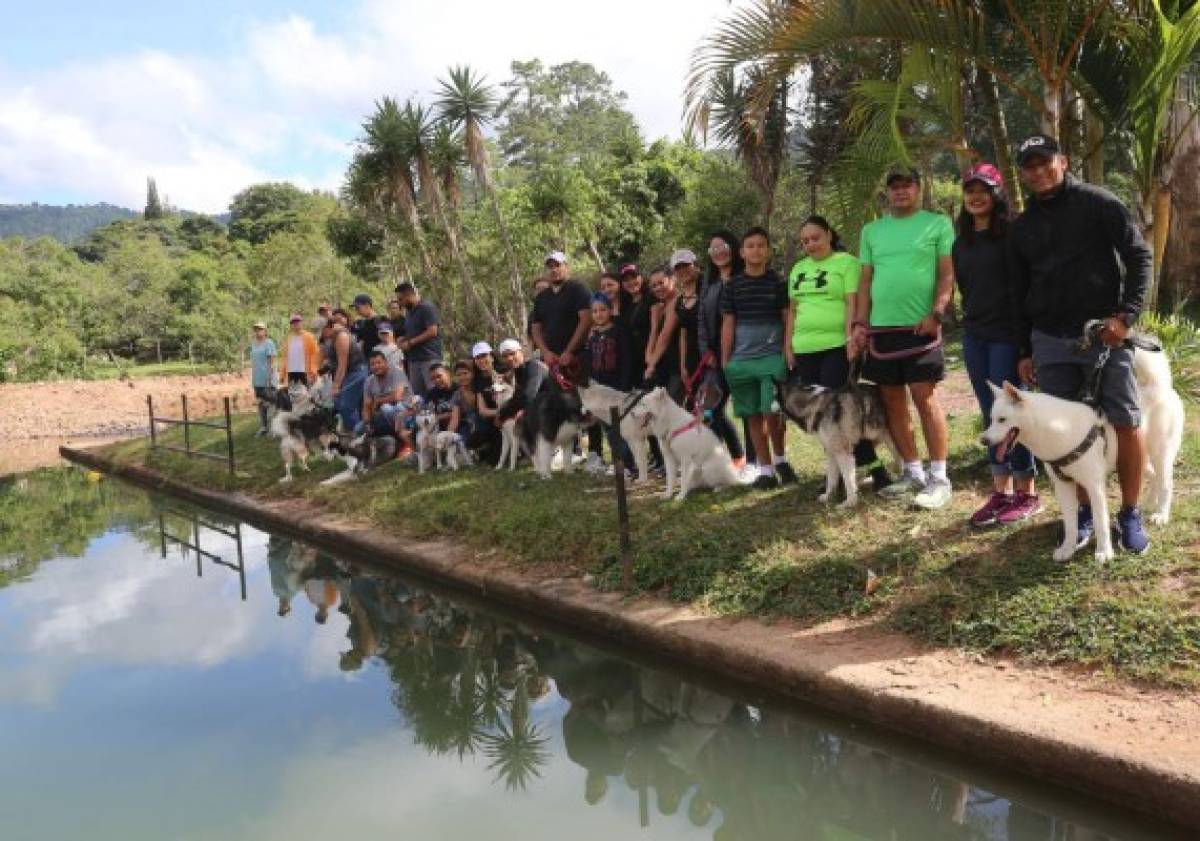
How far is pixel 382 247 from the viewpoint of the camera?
24438 millimetres

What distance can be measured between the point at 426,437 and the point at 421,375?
1.17 metres

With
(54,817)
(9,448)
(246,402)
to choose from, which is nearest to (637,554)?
(54,817)

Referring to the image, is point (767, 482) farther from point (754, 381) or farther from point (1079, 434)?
point (1079, 434)

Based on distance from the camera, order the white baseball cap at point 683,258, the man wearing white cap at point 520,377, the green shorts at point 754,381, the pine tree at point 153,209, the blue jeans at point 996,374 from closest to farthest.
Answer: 1. the blue jeans at point 996,374
2. the green shorts at point 754,381
3. the white baseball cap at point 683,258
4. the man wearing white cap at point 520,377
5. the pine tree at point 153,209

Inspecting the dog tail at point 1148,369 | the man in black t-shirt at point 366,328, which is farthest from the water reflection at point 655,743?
the man in black t-shirt at point 366,328

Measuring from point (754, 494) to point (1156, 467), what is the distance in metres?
2.45

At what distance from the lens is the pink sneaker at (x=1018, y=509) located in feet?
15.7

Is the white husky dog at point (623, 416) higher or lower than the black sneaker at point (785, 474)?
higher

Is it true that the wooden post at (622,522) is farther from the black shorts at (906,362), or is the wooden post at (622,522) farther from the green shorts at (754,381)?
the black shorts at (906,362)

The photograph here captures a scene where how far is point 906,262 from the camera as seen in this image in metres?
4.98

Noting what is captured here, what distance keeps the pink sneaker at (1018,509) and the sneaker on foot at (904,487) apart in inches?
26.2

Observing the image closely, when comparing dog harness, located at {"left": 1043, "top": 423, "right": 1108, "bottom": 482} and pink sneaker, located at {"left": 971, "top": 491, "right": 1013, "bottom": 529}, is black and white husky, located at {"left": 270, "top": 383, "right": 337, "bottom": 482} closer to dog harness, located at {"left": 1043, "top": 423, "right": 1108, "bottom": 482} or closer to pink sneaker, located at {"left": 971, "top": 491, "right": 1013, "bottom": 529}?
pink sneaker, located at {"left": 971, "top": 491, "right": 1013, "bottom": 529}

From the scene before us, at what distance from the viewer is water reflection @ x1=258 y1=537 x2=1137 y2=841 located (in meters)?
3.65

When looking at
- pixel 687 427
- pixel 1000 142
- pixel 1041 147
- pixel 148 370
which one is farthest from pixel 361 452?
pixel 148 370
